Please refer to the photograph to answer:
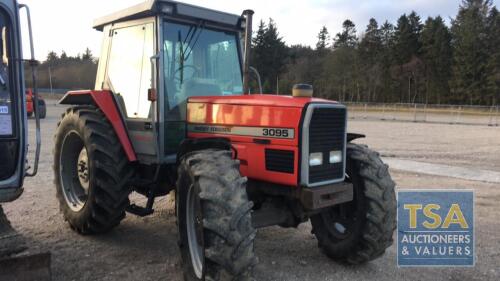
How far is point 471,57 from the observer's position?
62219 mm

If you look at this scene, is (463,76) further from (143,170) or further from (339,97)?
(143,170)

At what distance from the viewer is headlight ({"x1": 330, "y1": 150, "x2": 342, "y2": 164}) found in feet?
14.6

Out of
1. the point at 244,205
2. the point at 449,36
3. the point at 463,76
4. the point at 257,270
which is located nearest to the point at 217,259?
the point at 244,205

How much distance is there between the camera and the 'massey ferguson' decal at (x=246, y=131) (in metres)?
4.25

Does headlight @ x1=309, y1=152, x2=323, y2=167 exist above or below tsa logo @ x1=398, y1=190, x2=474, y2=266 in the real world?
above

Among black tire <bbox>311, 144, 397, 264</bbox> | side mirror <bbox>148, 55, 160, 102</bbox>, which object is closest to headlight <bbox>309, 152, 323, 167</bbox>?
black tire <bbox>311, 144, 397, 264</bbox>

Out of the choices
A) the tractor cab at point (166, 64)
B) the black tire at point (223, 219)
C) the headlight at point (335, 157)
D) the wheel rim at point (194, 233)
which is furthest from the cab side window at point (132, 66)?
the headlight at point (335, 157)

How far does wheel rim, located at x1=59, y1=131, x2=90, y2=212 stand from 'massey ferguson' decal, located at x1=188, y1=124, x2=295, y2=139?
1774 mm

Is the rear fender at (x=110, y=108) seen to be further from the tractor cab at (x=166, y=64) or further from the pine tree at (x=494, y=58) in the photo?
the pine tree at (x=494, y=58)

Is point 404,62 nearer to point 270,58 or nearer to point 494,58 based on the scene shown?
point 494,58

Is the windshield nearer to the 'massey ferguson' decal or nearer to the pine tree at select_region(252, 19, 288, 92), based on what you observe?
the 'massey ferguson' decal

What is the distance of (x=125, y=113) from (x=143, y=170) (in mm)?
722

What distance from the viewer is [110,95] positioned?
5.67 meters

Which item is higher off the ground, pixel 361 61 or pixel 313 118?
pixel 361 61
